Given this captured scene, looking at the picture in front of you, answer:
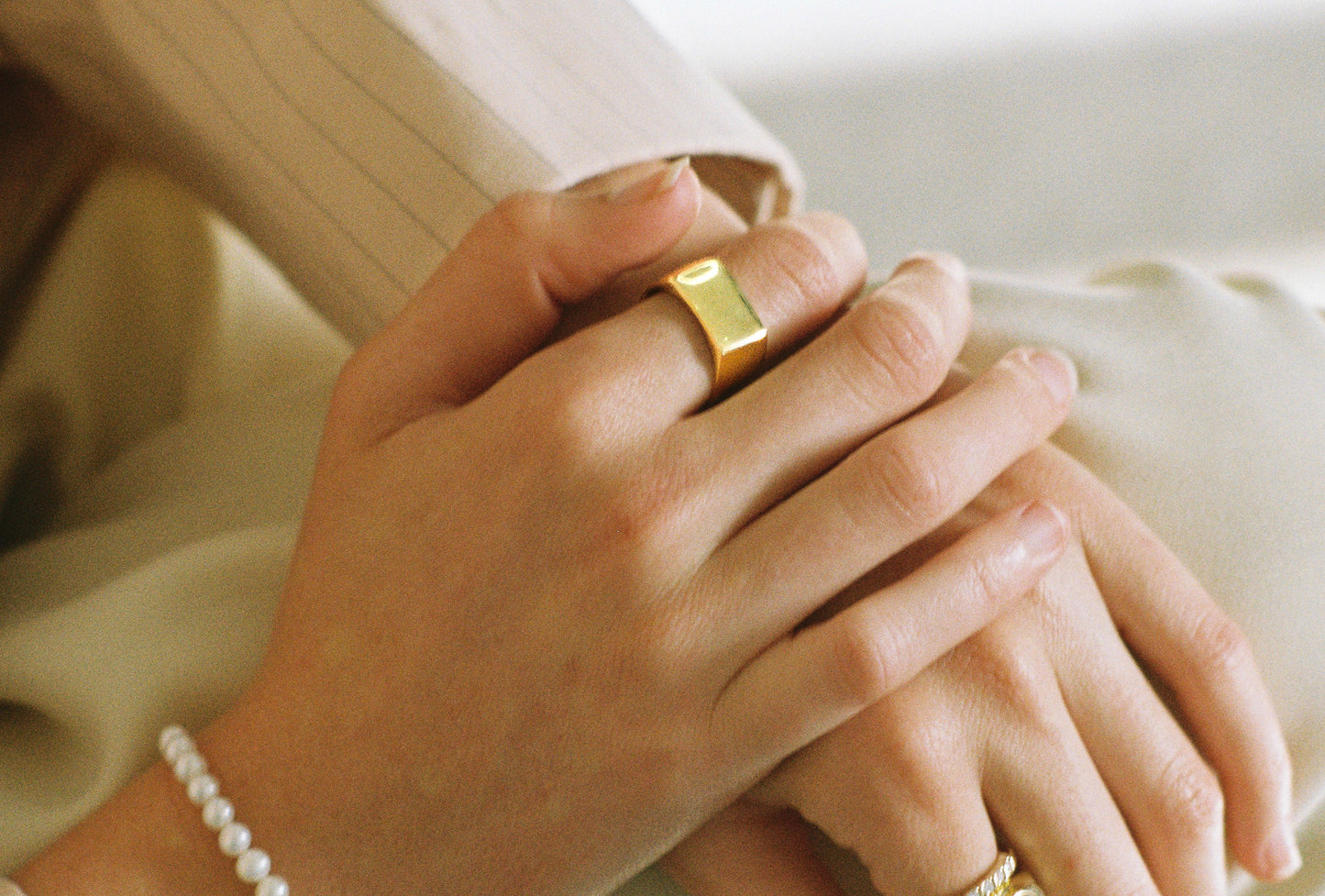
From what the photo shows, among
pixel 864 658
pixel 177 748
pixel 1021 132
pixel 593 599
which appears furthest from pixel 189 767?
pixel 1021 132

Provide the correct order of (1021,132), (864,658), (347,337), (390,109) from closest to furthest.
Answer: (864,658)
(390,109)
(347,337)
(1021,132)

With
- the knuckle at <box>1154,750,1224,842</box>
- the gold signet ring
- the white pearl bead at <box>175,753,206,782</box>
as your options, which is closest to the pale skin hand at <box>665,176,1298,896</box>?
the knuckle at <box>1154,750,1224,842</box>

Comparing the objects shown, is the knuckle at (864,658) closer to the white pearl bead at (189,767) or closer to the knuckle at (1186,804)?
the knuckle at (1186,804)

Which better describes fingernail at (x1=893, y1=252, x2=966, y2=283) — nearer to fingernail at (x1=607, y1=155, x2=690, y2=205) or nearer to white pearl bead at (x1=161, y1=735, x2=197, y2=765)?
fingernail at (x1=607, y1=155, x2=690, y2=205)

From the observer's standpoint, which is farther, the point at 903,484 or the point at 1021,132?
the point at 1021,132

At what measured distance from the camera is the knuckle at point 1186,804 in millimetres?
488

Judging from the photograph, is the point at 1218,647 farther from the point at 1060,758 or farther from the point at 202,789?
the point at 202,789

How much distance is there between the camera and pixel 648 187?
49cm

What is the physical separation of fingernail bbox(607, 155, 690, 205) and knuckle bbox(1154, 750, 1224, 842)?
344 millimetres

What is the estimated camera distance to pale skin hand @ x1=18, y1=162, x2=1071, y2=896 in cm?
46

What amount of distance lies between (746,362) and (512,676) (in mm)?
171

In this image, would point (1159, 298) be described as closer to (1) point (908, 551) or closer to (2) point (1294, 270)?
(1) point (908, 551)

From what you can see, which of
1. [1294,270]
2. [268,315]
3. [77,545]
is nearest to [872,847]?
[77,545]

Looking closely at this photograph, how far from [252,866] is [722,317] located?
12.2 inches
